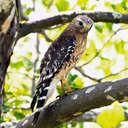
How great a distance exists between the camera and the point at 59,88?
418 cm

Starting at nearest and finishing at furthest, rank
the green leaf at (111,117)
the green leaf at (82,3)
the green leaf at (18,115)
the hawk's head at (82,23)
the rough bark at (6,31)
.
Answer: the green leaf at (111,117) → the rough bark at (6,31) → the hawk's head at (82,23) → the green leaf at (18,115) → the green leaf at (82,3)

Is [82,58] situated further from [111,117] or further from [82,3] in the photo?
[111,117]

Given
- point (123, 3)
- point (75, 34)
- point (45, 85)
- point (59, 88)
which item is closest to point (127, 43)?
point (123, 3)

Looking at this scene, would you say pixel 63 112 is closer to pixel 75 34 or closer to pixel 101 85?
pixel 101 85

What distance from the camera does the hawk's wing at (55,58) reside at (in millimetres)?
3681

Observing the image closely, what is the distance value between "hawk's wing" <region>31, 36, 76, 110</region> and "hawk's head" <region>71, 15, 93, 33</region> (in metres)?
0.19

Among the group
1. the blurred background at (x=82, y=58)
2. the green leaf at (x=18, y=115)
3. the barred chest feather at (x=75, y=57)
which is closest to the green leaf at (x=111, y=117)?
the blurred background at (x=82, y=58)

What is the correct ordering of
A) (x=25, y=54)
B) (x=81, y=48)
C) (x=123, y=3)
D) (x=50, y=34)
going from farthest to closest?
(x=25, y=54), (x=50, y=34), (x=123, y=3), (x=81, y=48)

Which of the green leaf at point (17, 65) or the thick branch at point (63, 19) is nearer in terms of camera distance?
the thick branch at point (63, 19)

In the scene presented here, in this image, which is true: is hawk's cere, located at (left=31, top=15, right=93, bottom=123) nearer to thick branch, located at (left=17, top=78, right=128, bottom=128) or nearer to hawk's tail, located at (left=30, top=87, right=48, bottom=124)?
hawk's tail, located at (left=30, top=87, right=48, bottom=124)

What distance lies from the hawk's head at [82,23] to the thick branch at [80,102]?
1.31 metres

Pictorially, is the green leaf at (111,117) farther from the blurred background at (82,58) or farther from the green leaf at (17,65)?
the green leaf at (17,65)

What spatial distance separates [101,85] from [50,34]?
256 cm

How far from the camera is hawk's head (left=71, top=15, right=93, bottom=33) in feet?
13.4
